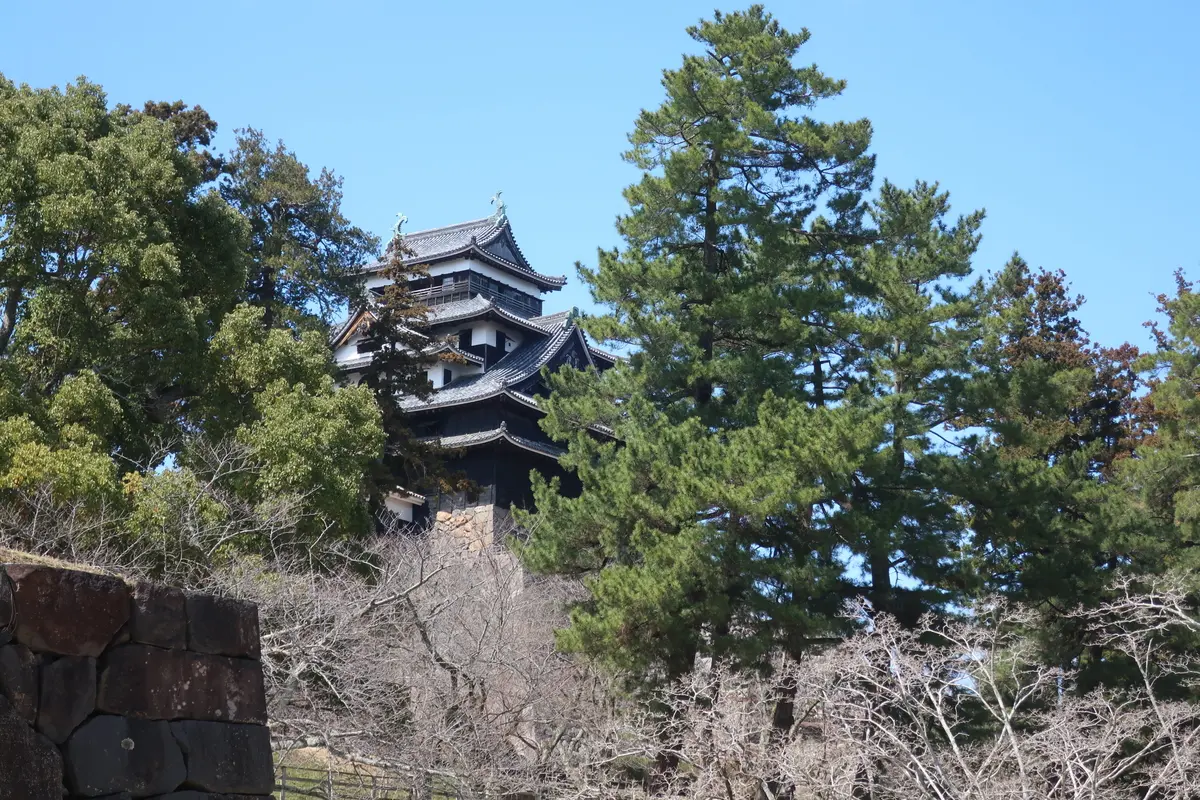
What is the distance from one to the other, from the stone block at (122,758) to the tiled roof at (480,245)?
3408 centimetres

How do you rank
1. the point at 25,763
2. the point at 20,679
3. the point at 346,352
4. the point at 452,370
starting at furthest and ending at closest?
the point at 346,352, the point at 452,370, the point at 20,679, the point at 25,763

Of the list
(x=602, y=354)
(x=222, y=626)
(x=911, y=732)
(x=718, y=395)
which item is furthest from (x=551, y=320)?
(x=222, y=626)

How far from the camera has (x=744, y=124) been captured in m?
19.1

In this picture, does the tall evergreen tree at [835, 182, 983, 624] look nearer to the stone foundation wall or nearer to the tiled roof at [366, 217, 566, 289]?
the stone foundation wall

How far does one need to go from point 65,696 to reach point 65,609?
370 mm

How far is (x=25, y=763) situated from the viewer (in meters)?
5.26

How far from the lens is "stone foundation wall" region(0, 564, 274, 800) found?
17.6ft

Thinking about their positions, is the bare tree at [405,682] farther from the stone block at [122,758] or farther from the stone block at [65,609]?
the stone block at [65,609]

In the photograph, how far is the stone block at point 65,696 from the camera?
17.8 feet

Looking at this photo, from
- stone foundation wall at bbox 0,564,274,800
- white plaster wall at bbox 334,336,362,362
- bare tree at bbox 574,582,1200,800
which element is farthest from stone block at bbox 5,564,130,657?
white plaster wall at bbox 334,336,362,362

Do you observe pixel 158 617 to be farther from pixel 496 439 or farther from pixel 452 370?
pixel 452 370

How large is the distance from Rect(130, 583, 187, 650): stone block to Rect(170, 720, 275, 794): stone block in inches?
15.3

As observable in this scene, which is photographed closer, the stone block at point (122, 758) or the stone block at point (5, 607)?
the stone block at point (5, 607)

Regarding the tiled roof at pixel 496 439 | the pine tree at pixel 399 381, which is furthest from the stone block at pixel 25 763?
the tiled roof at pixel 496 439
